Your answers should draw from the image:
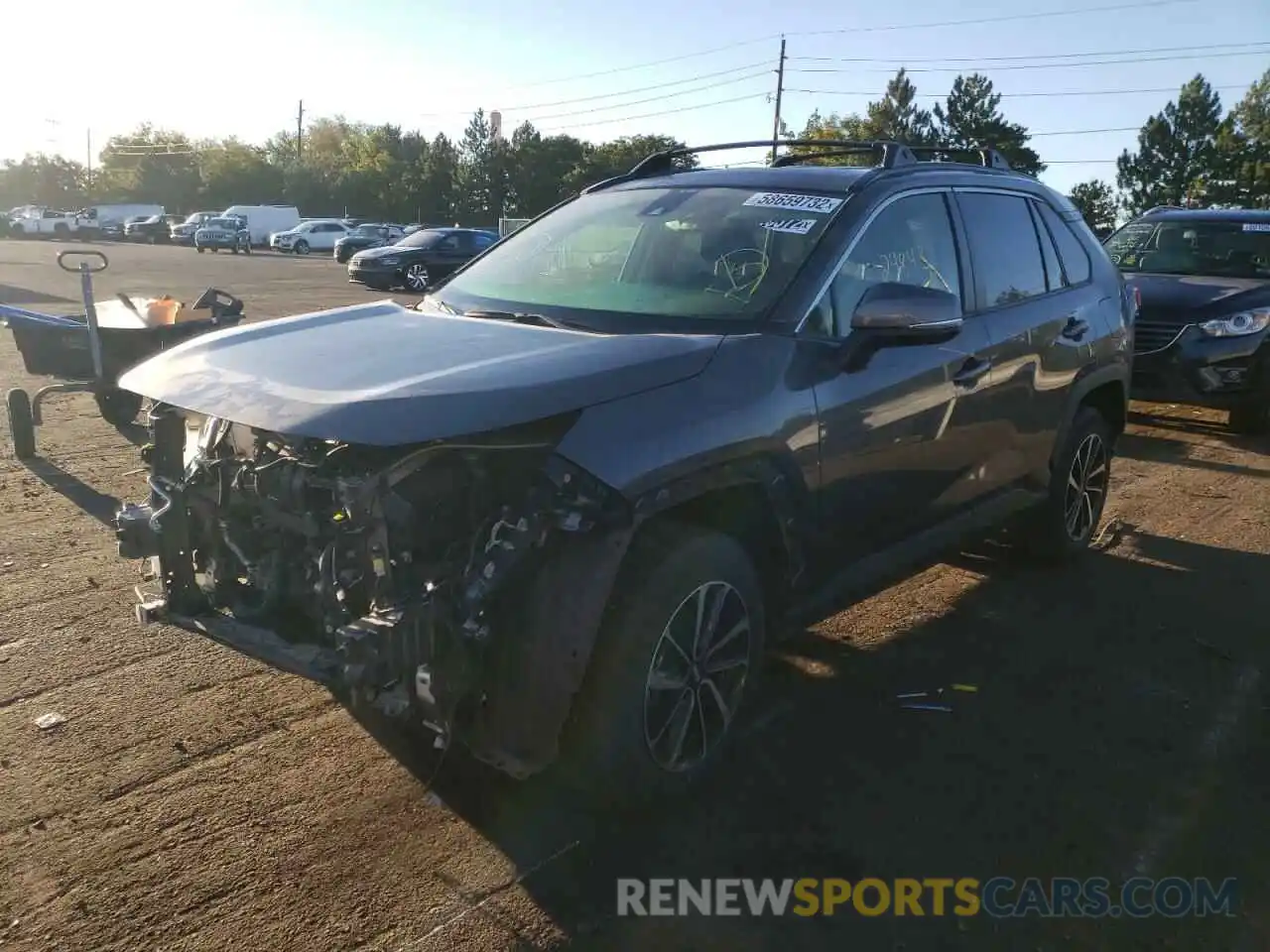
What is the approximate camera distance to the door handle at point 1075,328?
500cm

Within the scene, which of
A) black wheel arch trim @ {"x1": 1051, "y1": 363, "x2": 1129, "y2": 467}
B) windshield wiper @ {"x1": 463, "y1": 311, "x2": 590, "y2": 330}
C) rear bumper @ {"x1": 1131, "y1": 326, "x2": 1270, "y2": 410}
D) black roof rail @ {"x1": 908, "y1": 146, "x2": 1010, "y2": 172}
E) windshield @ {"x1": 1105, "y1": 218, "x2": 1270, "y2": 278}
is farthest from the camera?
windshield @ {"x1": 1105, "y1": 218, "x2": 1270, "y2": 278}

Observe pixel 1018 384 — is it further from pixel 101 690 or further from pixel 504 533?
pixel 101 690

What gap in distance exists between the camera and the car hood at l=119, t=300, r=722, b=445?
257 cm

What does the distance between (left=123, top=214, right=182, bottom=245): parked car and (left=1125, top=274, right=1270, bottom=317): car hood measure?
5750cm

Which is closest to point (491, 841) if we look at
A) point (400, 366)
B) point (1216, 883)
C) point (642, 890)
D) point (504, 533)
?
point (642, 890)

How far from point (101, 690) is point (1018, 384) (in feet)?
12.9

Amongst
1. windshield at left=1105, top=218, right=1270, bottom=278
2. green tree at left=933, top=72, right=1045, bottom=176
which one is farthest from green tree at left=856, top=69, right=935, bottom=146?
windshield at left=1105, top=218, right=1270, bottom=278

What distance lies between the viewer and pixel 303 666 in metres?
2.78

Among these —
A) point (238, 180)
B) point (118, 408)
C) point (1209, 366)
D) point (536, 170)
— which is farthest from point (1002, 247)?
point (238, 180)

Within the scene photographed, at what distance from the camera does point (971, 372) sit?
13.8 feet

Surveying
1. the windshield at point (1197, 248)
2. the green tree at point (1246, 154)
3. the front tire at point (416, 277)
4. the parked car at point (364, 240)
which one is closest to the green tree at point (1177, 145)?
the green tree at point (1246, 154)

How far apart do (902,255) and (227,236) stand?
4712cm

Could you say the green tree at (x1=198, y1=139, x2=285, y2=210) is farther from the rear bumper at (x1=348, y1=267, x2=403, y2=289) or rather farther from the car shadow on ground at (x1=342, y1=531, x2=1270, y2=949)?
the car shadow on ground at (x1=342, y1=531, x2=1270, y2=949)

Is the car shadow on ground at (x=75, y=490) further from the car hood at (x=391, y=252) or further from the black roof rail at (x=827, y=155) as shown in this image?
the car hood at (x=391, y=252)
